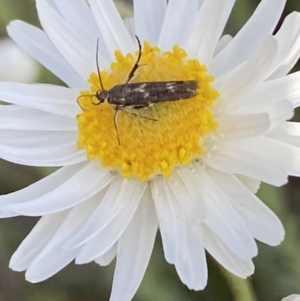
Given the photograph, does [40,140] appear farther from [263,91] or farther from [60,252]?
[263,91]

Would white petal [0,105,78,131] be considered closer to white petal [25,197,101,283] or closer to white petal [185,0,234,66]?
white petal [25,197,101,283]

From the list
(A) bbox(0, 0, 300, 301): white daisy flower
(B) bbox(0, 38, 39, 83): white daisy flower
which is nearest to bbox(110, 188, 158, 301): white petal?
(A) bbox(0, 0, 300, 301): white daisy flower

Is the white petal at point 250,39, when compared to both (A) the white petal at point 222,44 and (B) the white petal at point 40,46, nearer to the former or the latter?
(A) the white petal at point 222,44

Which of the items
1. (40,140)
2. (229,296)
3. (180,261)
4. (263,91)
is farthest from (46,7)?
(229,296)

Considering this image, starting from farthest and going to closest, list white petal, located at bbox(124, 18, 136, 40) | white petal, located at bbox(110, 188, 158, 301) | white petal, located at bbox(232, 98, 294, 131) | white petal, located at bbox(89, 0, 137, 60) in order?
white petal, located at bbox(124, 18, 136, 40)
white petal, located at bbox(89, 0, 137, 60)
white petal, located at bbox(110, 188, 158, 301)
white petal, located at bbox(232, 98, 294, 131)

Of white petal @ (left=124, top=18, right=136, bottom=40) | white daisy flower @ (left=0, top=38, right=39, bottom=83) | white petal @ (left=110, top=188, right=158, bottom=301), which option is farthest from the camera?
white daisy flower @ (left=0, top=38, right=39, bottom=83)

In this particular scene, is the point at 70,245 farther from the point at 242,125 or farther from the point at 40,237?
the point at 242,125

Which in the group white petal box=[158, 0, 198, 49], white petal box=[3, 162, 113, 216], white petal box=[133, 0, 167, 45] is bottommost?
white petal box=[3, 162, 113, 216]

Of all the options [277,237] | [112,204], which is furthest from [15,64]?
[277,237]
